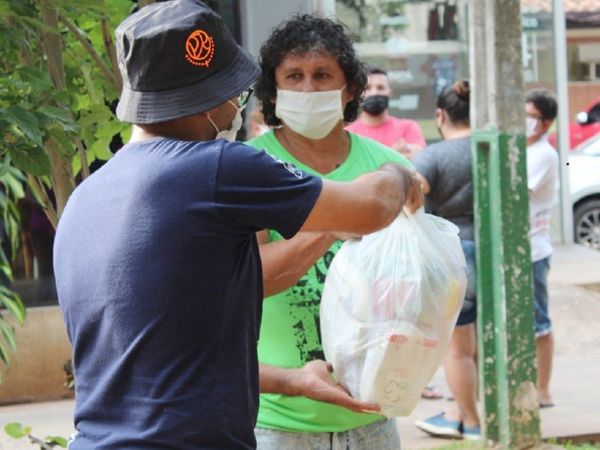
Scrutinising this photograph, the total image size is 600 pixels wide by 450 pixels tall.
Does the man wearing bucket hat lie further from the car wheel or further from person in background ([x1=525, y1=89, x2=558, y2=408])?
the car wheel

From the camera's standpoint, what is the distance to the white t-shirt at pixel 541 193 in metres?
7.33

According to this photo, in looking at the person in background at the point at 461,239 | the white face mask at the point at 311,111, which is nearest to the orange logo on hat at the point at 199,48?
the white face mask at the point at 311,111

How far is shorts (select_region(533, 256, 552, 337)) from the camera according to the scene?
7328 mm

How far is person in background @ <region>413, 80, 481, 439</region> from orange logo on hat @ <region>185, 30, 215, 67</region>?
4.51m

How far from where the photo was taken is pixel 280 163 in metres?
2.29

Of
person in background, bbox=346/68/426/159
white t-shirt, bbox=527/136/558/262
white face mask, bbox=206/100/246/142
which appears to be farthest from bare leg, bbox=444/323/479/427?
white face mask, bbox=206/100/246/142

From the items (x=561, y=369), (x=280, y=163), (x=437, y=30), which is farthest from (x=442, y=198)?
(x=437, y=30)

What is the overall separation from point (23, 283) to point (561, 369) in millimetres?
3621


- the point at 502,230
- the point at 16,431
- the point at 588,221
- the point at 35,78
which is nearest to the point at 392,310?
the point at 35,78

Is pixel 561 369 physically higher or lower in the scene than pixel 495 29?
lower

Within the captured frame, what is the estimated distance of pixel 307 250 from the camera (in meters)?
2.96

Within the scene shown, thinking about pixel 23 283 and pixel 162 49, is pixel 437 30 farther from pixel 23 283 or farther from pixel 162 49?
pixel 162 49

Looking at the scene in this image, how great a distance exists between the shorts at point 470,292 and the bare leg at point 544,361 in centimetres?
66

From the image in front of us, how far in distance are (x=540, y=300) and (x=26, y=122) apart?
193 inches
